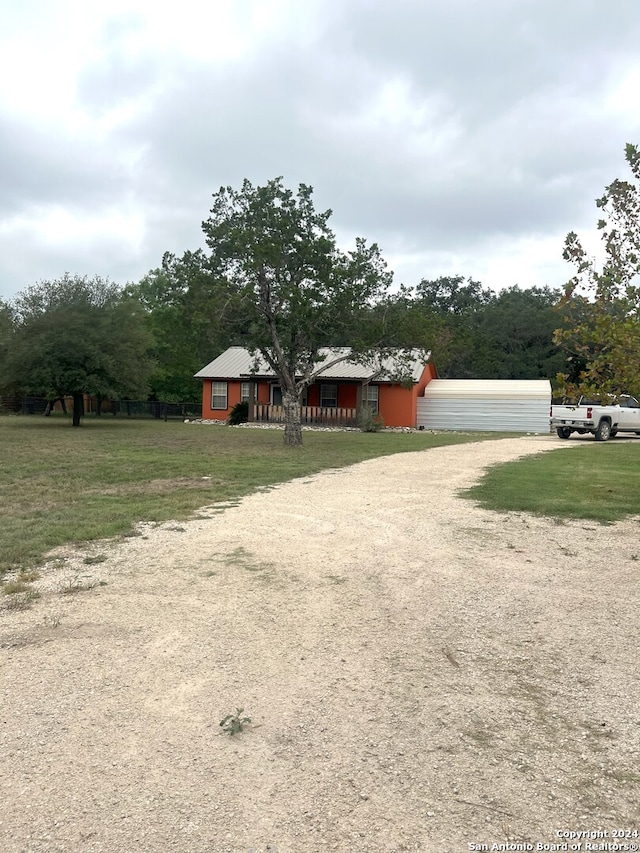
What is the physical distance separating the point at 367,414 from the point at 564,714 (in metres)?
28.6

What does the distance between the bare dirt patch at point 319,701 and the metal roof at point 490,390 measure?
28611 mm

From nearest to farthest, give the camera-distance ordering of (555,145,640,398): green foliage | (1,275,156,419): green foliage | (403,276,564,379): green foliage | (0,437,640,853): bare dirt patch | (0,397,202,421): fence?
(0,437,640,853): bare dirt patch, (555,145,640,398): green foliage, (1,275,156,419): green foliage, (0,397,202,421): fence, (403,276,564,379): green foliage

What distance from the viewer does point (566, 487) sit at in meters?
11.2

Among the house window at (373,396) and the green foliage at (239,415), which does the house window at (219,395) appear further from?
the house window at (373,396)

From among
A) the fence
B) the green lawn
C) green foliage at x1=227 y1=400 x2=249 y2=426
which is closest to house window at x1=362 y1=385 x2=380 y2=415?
green foliage at x1=227 y1=400 x2=249 y2=426

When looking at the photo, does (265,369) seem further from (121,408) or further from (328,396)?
(121,408)

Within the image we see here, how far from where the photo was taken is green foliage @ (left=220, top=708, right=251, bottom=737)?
302cm

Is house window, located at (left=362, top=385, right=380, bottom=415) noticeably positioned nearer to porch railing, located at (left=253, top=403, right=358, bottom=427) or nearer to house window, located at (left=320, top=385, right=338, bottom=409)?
porch railing, located at (left=253, top=403, right=358, bottom=427)

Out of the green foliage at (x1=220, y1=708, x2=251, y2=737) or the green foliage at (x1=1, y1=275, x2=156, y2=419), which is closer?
the green foliage at (x1=220, y1=708, x2=251, y2=737)

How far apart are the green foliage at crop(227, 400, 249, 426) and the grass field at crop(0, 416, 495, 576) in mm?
12208

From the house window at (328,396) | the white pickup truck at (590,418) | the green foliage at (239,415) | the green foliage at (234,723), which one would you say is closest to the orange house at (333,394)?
the house window at (328,396)

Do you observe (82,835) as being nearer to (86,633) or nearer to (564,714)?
(86,633)

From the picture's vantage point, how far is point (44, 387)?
25625 millimetres

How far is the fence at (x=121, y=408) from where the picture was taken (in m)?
41.5
